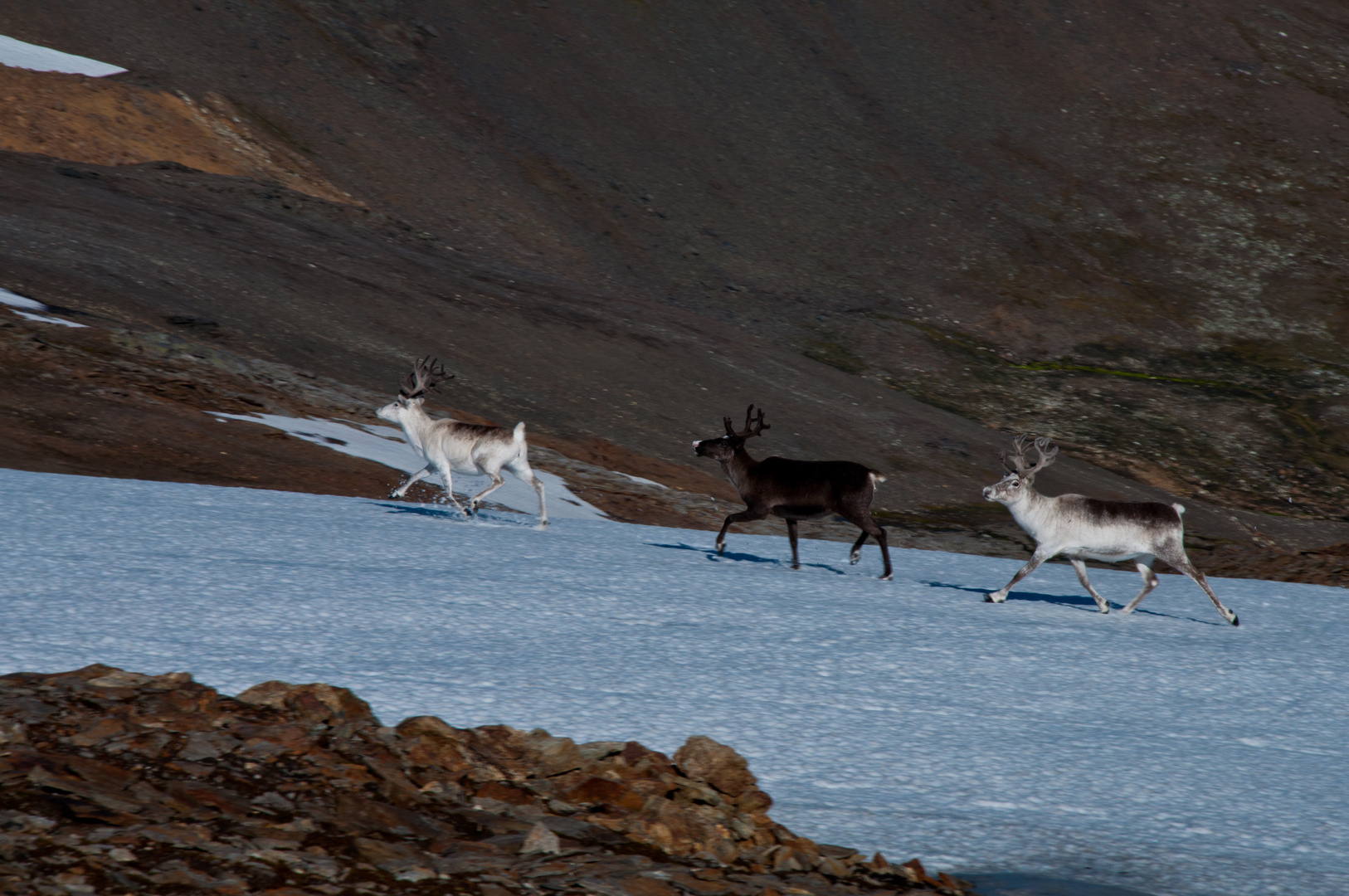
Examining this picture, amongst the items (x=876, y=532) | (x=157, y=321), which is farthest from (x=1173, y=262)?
(x=876, y=532)

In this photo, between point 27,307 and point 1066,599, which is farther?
point 27,307

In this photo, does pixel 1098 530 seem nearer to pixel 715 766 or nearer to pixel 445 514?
pixel 715 766

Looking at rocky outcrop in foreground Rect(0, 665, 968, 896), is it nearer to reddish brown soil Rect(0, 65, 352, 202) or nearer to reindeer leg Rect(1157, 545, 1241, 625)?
reindeer leg Rect(1157, 545, 1241, 625)

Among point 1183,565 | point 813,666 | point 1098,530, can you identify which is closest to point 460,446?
point 1098,530

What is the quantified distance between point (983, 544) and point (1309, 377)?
43385mm

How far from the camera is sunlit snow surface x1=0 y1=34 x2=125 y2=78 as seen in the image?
6331 centimetres

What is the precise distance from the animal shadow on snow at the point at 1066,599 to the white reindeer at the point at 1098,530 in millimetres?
383

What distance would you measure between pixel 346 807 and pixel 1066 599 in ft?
39.5

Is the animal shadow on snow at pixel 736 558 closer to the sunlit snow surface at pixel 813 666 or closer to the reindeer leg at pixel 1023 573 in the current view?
the sunlit snow surface at pixel 813 666

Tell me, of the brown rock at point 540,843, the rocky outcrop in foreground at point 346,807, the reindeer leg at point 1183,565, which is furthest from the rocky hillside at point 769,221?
the brown rock at point 540,843

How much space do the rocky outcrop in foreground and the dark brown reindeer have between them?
9111 millimetres

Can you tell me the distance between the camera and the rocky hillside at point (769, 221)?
42.7 m

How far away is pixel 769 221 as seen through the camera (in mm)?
78812

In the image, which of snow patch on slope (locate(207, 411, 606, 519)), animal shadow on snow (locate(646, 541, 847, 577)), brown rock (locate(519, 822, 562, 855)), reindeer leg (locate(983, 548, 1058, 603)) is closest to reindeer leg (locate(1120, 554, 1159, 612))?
reindeer leg (locate(983, 548, 1058, 603))
